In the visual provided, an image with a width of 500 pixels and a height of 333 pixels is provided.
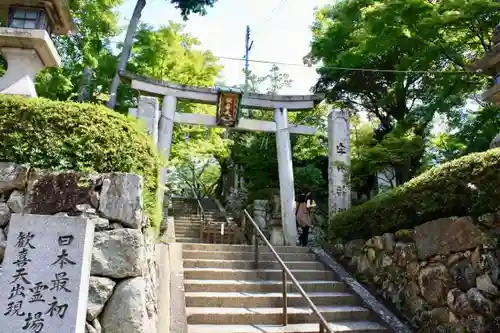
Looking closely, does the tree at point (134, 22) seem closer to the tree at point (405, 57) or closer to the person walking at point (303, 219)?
the tree at point (405, 57)

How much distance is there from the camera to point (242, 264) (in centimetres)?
738

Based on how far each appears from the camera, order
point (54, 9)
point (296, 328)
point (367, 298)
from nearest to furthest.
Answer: point (296, 328) → point (367, 298) → point (54, 9)

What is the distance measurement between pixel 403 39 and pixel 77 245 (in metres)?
9.80

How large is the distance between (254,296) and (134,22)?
10.4 meters

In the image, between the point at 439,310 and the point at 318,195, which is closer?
the point at 439,310

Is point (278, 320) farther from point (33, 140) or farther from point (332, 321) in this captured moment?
point (33, 140)

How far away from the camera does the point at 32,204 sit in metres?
4.21

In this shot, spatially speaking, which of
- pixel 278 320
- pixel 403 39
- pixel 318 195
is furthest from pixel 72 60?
pixel 278 320

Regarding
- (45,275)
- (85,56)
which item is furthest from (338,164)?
(85,56)

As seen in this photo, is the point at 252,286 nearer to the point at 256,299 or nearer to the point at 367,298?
the point at 256,299

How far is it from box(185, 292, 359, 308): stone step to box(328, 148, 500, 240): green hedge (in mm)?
1276

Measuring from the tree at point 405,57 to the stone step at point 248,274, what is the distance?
4164 mm

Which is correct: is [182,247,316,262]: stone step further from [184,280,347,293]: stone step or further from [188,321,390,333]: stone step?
[188,321,390,333]: stone step

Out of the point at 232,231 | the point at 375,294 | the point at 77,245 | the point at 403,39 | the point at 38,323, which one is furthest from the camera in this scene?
the point at 232,231
